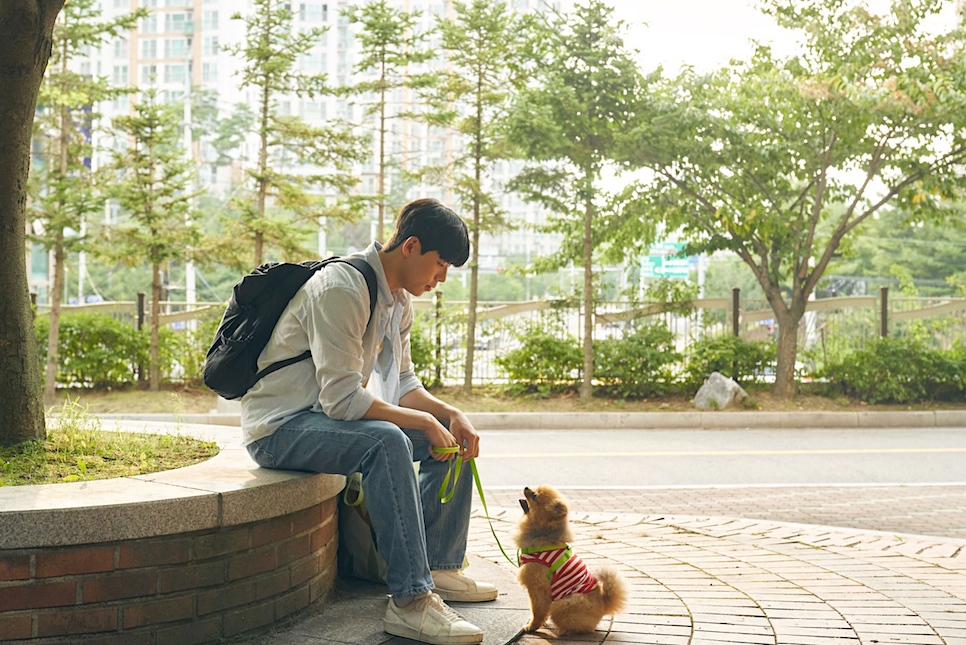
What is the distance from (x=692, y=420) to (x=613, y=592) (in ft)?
33.1

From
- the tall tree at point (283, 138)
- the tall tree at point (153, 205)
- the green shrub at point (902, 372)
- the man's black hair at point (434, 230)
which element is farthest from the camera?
the tall tree at point (283, 138)

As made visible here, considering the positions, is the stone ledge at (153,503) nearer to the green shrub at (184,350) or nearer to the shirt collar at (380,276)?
the shirt collar at (380,276)

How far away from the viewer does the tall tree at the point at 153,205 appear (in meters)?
15.4

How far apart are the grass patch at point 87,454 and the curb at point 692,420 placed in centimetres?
873

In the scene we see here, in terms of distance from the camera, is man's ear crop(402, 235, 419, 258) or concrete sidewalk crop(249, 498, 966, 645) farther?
man's ear crop(402, 235, 419, 258)

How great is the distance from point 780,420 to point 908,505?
6275mm

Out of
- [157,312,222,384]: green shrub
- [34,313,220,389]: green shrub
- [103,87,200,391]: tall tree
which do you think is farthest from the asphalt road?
[103,87,200,391]: tall tree

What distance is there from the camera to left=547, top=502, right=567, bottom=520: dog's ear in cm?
392

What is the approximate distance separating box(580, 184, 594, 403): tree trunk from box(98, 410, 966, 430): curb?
1.31 meters

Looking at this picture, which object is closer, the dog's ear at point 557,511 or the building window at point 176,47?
the dog's ear at point 557,511

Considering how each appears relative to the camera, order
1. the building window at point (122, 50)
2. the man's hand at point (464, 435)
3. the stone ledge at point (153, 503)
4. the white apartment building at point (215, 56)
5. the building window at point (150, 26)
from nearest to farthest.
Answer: the stone ledge at point (153, 503) < the man's hand at point (464, 435) < the white apartment building at point (215, 56) < the building window at point (150, 26) < the building window at point (122, 50)

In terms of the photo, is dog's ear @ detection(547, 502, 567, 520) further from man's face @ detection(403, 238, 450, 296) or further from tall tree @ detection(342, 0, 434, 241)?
tall tree @ detection(342, 0, 434, 241)

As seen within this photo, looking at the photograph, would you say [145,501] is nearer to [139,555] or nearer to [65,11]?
[139,555]

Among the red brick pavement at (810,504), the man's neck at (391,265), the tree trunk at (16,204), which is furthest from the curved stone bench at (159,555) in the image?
the red brick pavement at (810,504)
